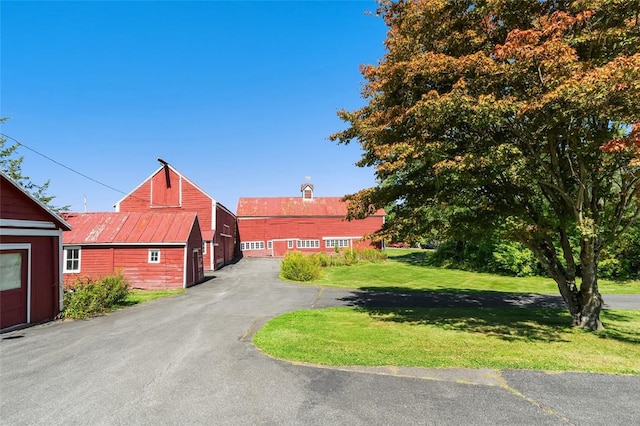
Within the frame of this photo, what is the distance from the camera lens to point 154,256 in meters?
22.4

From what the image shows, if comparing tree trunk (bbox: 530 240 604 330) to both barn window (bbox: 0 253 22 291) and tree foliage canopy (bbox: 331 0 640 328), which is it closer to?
tree foliage canopy (bbox: 331 0 640 328)

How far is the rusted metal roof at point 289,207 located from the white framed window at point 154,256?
88.4 feet

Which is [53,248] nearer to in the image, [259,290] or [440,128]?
[259,290]

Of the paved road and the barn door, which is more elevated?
the barn door

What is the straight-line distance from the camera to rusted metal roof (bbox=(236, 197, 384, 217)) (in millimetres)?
49844

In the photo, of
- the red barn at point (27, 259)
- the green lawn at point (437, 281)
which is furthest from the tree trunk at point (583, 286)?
the red barn at point (27, 259)

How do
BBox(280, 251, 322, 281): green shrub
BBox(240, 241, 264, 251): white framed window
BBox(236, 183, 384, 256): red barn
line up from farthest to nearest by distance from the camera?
1. BBox(240, 241, 264, 251): white framed window
2. BBox(236, 183, 384, 256): red barn
3. BBox(280, 251, 322, 281): green shrub

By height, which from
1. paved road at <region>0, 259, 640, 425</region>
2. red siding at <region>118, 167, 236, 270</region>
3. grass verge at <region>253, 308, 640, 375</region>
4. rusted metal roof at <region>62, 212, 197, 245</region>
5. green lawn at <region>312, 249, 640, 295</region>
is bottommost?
green lawn at <region>312, 249, 640, 295</region>

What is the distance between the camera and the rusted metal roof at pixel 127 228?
73.1 feet

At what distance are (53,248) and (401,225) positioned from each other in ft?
41.9

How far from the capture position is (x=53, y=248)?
13.1 metres

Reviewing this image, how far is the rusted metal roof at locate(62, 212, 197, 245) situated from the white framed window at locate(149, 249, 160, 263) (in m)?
0.68

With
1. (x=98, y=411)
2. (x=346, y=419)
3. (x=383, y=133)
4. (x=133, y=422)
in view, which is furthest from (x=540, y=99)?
(x=98, y=411)

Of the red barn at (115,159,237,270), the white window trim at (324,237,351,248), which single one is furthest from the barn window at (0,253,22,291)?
the white window trim at (324,237,351,248)
